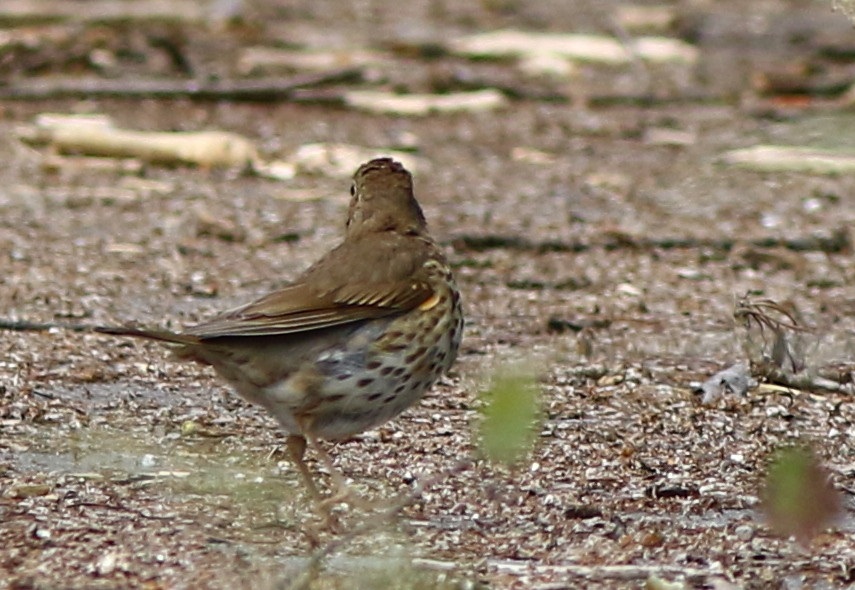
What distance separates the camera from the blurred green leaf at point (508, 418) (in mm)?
3049

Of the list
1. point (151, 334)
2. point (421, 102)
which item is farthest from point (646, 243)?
point (151, 334)

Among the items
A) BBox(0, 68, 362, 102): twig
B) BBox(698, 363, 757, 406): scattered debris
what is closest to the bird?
BBox(698, 363, 757, 406): scattered debris

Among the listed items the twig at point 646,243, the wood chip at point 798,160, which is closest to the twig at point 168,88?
the wood chip at point 798,160

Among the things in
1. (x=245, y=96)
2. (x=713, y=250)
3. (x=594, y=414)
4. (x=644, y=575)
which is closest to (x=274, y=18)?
(x=245, y=96)

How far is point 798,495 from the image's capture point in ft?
11.3

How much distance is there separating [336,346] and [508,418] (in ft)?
5.82

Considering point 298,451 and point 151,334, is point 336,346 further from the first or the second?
point 151,334

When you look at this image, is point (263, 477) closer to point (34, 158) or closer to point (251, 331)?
point (251, 331)

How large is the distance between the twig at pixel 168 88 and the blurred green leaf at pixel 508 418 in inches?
331

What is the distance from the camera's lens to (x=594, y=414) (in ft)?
18.8

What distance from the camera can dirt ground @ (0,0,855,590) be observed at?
4410mm

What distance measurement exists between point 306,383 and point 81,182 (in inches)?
204

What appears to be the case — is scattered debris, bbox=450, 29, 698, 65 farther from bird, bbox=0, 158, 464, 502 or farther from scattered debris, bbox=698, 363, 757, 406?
bird, bbox=0, 158, 464, 502

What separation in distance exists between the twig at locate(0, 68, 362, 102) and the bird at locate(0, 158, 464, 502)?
21.4ft
